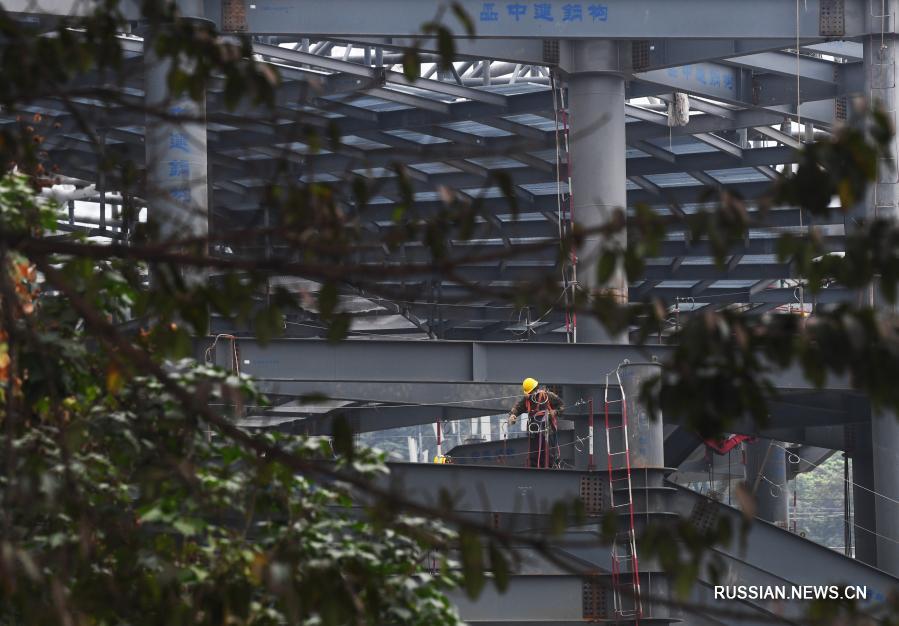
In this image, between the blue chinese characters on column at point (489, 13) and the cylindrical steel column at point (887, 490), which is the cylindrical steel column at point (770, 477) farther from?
the blue chinese characters on column at point (489, 13)

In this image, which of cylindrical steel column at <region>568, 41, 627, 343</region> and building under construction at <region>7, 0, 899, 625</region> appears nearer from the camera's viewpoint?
building under construction at <region>7, 0, 899, 625</region>

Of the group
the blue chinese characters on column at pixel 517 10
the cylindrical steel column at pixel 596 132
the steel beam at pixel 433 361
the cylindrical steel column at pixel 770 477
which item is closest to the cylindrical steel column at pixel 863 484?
the cylindrical steel column at pixel 596 132

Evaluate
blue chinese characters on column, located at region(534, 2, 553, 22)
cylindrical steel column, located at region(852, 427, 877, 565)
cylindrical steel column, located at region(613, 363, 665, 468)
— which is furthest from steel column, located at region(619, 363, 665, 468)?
cylindrical steel column, located at region(852, 427, 877, 565)

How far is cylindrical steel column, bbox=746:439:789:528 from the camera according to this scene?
136ft

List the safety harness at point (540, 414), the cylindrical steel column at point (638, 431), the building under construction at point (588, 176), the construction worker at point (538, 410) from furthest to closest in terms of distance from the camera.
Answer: the safety harness at point (540, 414) → the construction worker at point (538, 410) → the cylindrical steel column at point (638, 431) → the building under construction at point (588, 176)

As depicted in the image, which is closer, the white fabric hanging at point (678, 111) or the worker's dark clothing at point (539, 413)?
the worker's dark clothing at point (539, 413)

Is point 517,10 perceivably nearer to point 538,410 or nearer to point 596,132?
point 596,132

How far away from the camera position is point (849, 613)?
4.86 metres

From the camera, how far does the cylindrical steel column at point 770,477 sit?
41594mm

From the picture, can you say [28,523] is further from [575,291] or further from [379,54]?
[379,54]

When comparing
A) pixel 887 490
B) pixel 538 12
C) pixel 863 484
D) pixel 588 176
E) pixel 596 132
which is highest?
pixel 538 12

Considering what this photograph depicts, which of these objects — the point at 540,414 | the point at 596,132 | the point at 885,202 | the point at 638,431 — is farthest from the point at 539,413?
the point at 885,202

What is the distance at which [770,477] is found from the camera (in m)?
43.4

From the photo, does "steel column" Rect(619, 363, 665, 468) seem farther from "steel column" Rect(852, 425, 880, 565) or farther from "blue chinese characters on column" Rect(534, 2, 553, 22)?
"steel column" Rect(852, 425, 880, 565)
